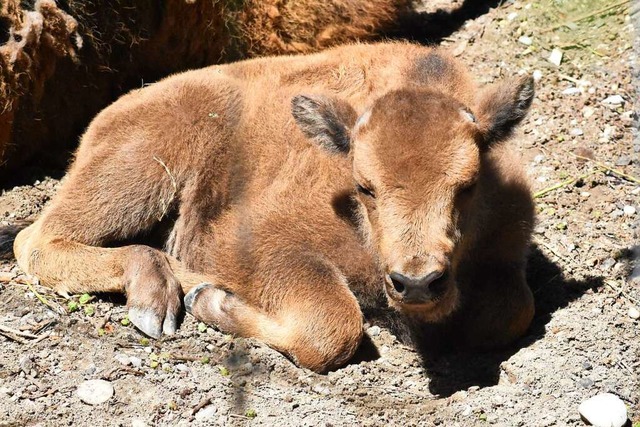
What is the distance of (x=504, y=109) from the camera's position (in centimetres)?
664

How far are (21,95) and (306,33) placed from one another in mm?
3286

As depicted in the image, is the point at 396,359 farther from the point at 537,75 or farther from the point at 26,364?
the point at 537,75

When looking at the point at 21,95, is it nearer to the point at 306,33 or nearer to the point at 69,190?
the point at 69,190

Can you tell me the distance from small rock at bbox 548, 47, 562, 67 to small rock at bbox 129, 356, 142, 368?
19.0ft

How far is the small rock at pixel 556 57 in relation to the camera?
1012 cm

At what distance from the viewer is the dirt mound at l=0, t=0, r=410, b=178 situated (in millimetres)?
8812

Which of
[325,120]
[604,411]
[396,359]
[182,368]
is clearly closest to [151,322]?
[182,368]

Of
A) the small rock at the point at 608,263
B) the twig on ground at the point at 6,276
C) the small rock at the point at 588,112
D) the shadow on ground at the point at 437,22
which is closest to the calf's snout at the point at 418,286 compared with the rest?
the small rock at the point at 608,263

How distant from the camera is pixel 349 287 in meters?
7.09

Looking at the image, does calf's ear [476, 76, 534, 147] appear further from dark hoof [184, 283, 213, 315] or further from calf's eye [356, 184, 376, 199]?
dark hoof [184, 283, 213, 315]

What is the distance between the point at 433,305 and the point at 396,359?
1.12m


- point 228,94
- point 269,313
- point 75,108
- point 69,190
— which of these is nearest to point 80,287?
point 69,190

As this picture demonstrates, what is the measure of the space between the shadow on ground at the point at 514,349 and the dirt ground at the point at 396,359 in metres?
0.02

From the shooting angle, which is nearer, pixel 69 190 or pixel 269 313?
pixel 269 313
